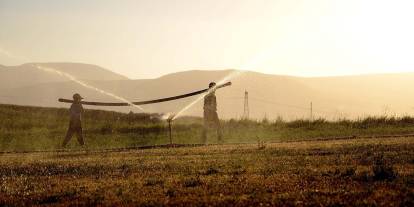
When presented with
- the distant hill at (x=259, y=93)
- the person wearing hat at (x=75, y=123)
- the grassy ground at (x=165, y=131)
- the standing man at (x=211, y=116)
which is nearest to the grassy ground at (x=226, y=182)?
the person wearing hat at (x=75, y=123)

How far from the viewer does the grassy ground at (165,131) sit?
25125 millimetres

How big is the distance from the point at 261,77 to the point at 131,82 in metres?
45.0

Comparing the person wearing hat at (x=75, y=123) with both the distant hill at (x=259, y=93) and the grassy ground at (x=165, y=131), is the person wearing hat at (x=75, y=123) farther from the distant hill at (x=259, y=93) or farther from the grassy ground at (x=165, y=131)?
the distant hill at (x=259, y=93)

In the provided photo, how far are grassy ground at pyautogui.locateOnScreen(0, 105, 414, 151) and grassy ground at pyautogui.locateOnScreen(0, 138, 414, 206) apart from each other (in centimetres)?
1092

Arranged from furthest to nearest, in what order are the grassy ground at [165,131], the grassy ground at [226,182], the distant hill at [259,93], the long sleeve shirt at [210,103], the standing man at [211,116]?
the distant hill at [259,93], the grassy ground at [165,131], the long sleeve shirt at [210,103], the standing man at [211,116], the grassy ground at [226,182]

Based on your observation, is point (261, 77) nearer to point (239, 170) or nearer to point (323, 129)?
point (323, 129)

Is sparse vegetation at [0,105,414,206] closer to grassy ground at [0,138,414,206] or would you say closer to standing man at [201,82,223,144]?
grassy ground at [0,138,414,206]

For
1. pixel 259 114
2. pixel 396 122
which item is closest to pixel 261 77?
pixel 259 114

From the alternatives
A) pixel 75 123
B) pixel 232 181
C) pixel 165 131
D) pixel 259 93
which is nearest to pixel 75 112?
pixel 75 123

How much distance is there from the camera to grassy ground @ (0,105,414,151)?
82.4ft

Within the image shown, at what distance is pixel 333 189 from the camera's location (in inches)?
308

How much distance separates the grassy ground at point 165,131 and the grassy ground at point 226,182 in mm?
10917

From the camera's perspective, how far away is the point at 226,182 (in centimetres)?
898

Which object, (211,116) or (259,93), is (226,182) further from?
(259,93)
